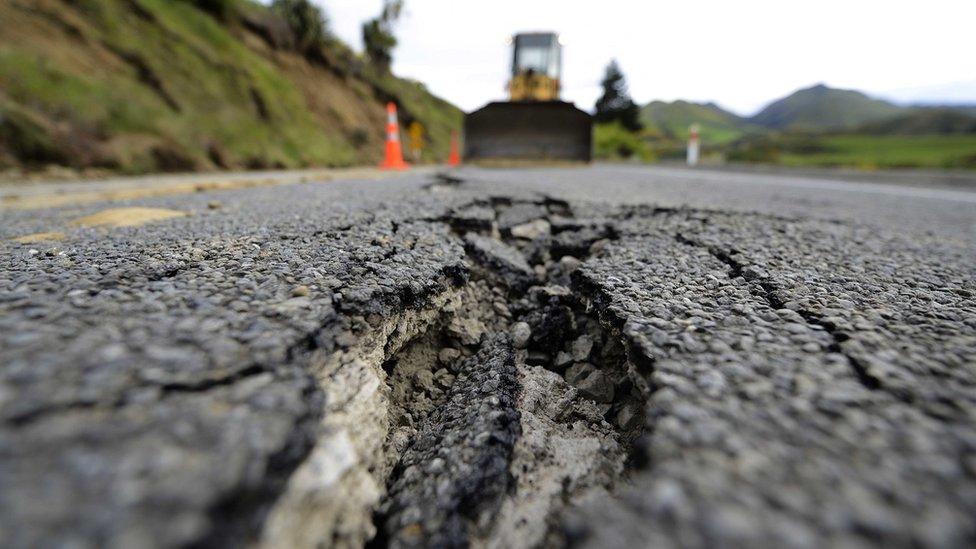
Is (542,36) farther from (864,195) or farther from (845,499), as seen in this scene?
(845,499)

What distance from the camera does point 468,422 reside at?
3.56ft

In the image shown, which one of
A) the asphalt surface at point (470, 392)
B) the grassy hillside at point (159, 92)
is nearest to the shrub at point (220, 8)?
the grassy hillside at point (159, 92)

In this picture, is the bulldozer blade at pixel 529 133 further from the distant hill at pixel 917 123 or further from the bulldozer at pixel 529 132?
the distant hill at pixel 917 123

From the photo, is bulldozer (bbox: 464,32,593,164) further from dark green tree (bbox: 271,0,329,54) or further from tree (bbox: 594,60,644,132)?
tree (bbox: 594,60,644,132)

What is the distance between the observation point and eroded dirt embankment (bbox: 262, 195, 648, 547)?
0.78 metres

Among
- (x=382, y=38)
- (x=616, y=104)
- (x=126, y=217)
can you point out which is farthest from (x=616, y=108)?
(x=126, y=217)

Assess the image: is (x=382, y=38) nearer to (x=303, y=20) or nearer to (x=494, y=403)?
(x=303, y=20)

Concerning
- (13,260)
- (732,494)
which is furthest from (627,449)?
(13,260)

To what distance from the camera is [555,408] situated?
48.4 inches

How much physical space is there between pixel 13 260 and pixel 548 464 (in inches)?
68.4

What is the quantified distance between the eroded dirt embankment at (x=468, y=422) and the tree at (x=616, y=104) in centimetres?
3117

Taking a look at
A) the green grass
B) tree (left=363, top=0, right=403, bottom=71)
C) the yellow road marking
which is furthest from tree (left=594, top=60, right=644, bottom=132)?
the yellow road marking

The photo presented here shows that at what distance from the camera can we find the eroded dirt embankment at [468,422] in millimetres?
781

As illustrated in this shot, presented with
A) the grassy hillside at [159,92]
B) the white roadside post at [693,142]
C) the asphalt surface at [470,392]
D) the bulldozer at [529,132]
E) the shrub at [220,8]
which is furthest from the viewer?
the white roadside post at [693,142]
